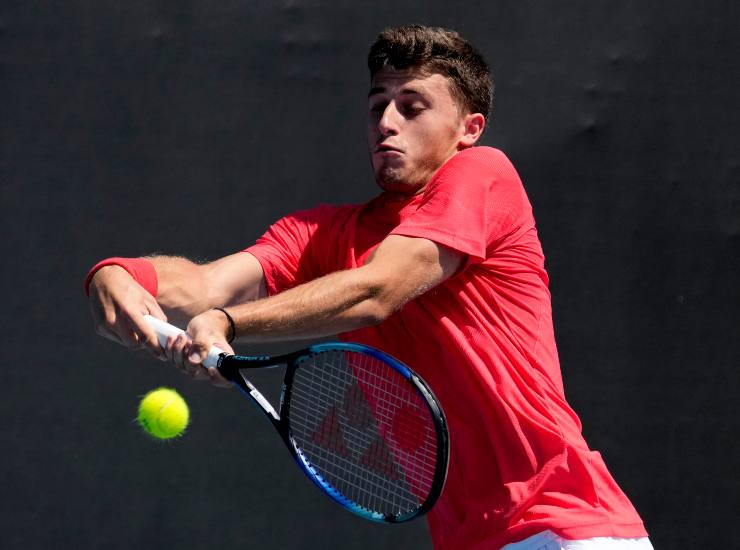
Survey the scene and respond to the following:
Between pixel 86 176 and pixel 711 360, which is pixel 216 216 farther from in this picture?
pixel 711 360

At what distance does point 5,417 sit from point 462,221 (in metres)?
2.13

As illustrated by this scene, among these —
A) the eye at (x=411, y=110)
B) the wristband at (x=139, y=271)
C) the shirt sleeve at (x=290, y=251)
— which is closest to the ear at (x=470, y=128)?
the eye at (x=411, y=110)

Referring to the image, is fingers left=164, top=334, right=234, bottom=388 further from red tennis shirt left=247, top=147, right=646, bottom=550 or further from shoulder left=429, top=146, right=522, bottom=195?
shoulder left=429, top=146, right=522, bottom=195

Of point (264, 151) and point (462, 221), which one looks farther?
point (264, 151)

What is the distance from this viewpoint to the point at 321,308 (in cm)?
227

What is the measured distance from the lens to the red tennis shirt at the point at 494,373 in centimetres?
236

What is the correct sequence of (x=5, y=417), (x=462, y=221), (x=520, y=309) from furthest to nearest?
1. (x=5, y=417)
2. (x=520, y=309)
3. (x=462, y=221)

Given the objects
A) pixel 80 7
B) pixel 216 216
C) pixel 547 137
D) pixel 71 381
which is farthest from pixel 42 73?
pixel 547 137

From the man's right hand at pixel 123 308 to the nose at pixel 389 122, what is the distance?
0.66m

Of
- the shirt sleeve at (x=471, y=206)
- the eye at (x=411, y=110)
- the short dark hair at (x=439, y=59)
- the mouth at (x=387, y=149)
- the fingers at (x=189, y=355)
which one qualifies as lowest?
the fingers at (x=189, y=355)

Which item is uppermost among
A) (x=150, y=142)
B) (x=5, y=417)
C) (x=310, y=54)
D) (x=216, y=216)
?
(x=310, y=54)

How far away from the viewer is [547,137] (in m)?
3.98

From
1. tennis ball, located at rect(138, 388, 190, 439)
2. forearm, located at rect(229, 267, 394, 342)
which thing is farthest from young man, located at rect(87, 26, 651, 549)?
tennis ball, located at rect(138, 388, 190, 439)

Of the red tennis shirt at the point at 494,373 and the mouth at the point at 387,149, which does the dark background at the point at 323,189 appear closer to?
the mouth at the point at 387,149
